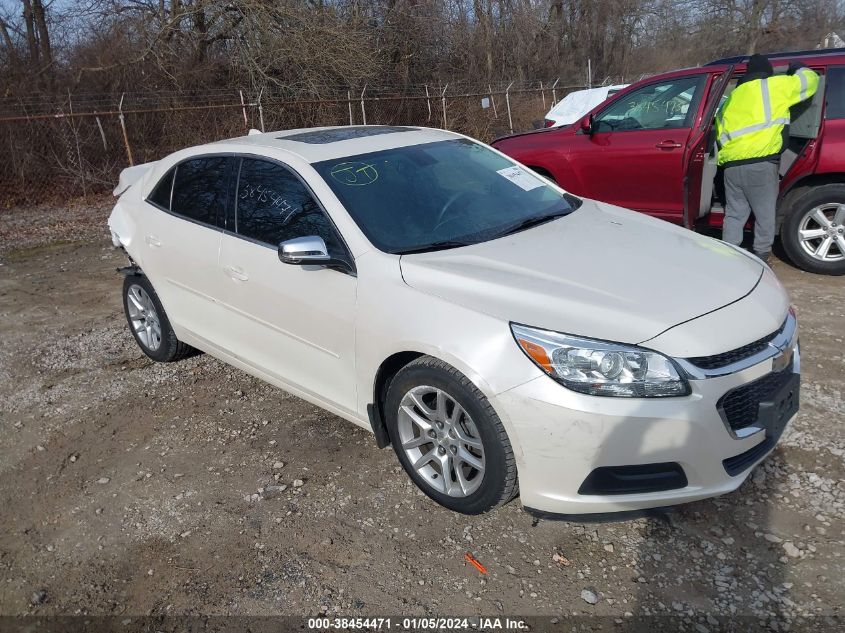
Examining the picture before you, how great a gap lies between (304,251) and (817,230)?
4788 mm

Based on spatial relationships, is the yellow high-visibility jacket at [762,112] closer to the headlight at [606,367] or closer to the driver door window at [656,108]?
the driver door window at [656,108]

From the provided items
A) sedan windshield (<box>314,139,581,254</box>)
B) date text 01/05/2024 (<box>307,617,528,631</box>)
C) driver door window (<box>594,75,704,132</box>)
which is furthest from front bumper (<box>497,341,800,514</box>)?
driver door window (<box>594,75,704,132</box>)

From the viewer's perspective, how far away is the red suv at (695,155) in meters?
5.56

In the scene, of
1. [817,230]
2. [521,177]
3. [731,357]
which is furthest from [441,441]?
[817,230]

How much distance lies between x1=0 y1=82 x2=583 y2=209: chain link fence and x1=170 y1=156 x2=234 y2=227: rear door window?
9.47 meters

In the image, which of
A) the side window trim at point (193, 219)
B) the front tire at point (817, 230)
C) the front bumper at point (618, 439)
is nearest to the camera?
the front bumper at point (618, 439)

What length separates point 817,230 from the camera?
5836 millimetres

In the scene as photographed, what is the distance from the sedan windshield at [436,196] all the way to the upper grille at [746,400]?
1.38 meters

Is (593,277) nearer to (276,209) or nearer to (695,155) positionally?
(276,209)

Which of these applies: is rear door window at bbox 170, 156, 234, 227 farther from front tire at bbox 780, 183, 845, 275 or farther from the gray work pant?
front tire at bbox 780, 183, 845, 275

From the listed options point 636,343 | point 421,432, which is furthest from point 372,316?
point 636,343

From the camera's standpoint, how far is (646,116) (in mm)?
6449

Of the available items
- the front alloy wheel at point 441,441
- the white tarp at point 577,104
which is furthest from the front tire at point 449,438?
the white tarp at point 577,104

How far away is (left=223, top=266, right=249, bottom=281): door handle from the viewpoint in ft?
12.3
